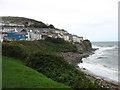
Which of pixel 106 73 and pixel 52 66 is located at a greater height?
pixel 52 66

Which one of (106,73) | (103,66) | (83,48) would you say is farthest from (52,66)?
(83,48)

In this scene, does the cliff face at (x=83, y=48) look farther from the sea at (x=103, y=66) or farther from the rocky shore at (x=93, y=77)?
the rocky shore at (x=93, y=77)

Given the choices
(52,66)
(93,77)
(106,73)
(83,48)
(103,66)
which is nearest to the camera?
(52,66)

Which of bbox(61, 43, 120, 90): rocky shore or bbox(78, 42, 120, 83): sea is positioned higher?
bbox(61, 43, 120, 90): rocky shore

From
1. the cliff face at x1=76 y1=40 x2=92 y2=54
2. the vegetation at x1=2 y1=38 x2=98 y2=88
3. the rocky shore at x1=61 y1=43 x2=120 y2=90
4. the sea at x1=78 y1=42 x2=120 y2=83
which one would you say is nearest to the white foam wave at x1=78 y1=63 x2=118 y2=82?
the sea at x1=78 y1=42 x2=120 y2=83

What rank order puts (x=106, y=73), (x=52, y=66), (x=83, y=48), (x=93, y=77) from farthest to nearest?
(x=83, y=48), (x=106, y=73), (x=93, y=77), (x=52, y=66)

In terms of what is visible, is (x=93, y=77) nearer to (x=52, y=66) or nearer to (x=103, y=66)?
(x=52, y=66)

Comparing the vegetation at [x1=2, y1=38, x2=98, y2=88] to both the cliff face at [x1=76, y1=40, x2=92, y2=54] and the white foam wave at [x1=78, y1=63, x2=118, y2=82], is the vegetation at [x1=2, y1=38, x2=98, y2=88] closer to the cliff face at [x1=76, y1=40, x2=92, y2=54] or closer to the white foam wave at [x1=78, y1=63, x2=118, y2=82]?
the white foam wave at [x1=78, y1=63, x2=118, y2=82]

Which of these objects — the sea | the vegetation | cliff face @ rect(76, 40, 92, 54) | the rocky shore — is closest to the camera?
the vegetation

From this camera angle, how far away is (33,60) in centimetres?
1984

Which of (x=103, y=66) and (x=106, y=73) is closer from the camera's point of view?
(x=106, y=73)

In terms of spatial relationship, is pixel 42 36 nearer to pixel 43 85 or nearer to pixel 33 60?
pixel 33 60

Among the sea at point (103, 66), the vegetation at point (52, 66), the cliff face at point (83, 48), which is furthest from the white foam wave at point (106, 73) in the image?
the cliff face at point (83, 48)

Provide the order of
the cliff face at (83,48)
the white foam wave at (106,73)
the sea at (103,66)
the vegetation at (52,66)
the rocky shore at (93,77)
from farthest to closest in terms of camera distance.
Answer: the cliff face at (83,48)
the sea at (103,66)
the white foam wave at (106,73)
the rocky shore at (93,77)
the vegetation at (52,66)
